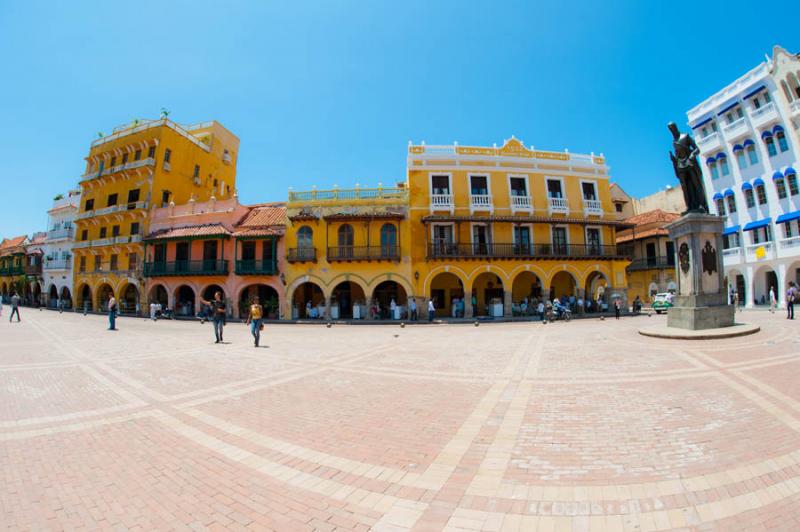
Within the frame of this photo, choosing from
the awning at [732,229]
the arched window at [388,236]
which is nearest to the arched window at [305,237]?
the arched window at [388,236]

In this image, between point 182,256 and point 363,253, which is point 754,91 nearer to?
point 363,253

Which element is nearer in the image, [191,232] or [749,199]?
[191,232]

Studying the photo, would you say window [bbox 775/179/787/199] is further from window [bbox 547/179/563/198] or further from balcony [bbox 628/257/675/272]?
window [bbox 547/179/563/198]

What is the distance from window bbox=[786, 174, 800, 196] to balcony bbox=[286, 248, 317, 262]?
33.9 meters

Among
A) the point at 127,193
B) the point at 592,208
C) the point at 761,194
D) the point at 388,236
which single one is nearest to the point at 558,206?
the point at 592,208

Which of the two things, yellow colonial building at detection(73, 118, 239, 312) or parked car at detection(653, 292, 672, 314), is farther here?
yellow colonial building at detection(73, 118, 239, 312)

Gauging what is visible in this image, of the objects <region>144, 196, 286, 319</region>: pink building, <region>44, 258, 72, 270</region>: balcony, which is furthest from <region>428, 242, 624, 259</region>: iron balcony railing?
<region>44, 258, 72, 270</region>: balcony

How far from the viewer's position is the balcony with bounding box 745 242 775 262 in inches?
932

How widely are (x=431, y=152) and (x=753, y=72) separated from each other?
2592 cm

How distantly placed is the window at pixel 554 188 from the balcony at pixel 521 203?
8.01ft

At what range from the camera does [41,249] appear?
39.0 meters

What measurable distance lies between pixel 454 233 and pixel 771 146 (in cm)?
2475

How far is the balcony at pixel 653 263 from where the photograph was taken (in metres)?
30.0

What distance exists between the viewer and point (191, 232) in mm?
25031
